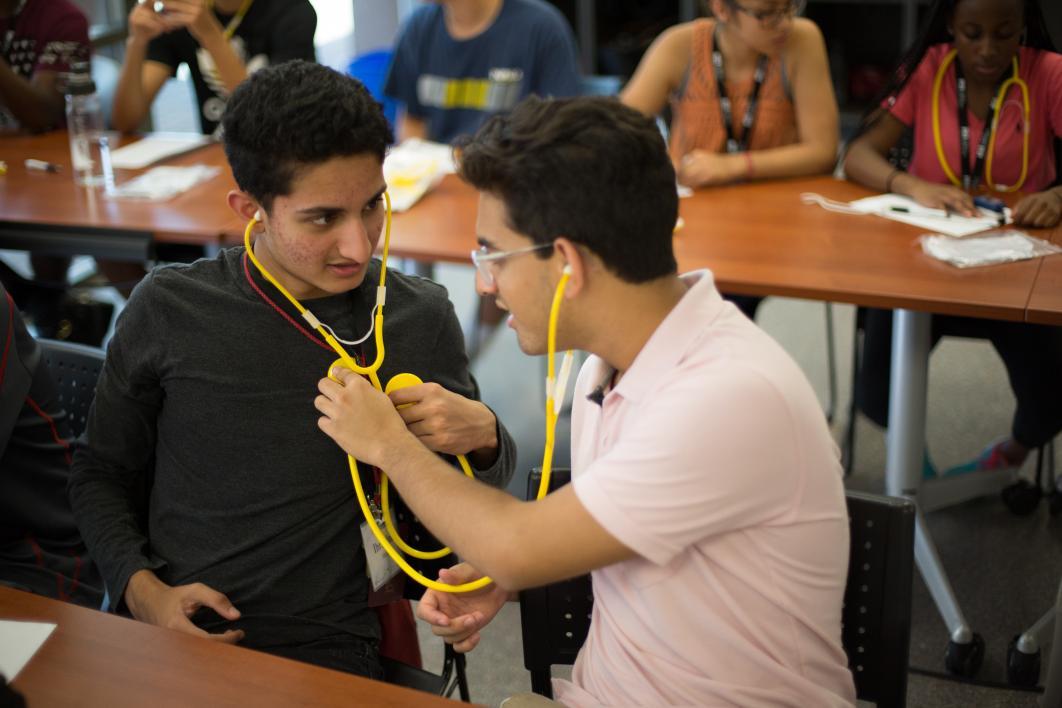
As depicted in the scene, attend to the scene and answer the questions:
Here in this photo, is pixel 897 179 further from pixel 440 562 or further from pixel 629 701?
pixel 629 701

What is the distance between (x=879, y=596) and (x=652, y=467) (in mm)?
432

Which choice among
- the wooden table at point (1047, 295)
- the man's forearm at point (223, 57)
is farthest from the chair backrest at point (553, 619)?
the man's forearm at point (223, 57)

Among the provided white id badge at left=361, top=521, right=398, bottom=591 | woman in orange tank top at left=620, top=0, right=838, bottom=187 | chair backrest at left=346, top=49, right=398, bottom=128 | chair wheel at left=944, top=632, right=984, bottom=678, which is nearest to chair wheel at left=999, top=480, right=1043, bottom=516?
chair wheel at left=944, top=632, right=984, bottom=678

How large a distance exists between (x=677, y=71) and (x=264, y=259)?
175 cm

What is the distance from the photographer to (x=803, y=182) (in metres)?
2.93

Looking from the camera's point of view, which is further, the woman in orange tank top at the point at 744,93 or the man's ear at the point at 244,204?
the woman in orange tank top at the point at 744,93

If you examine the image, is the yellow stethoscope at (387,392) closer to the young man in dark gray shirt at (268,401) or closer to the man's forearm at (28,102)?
the young man in dark gray shirt at (268,401)

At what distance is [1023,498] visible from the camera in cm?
288

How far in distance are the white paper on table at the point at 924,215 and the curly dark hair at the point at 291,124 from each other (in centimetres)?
145

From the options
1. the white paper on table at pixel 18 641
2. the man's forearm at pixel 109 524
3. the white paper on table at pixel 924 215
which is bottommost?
the man's forearm at pixel 109 524

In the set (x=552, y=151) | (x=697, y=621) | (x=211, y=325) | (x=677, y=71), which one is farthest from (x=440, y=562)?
(x=677, y=71)

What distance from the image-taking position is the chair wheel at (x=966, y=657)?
2330 mm

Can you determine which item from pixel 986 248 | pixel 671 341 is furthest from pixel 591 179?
pixel 986 248

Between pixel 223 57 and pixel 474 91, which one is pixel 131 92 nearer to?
pixel 223 57
